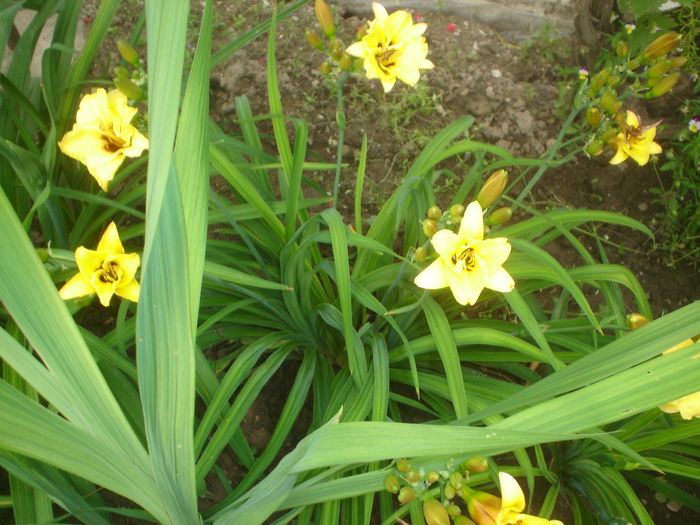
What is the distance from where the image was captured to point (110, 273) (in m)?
0.89

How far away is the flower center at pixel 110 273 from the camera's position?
0.88 m

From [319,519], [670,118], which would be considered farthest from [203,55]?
[670,118]

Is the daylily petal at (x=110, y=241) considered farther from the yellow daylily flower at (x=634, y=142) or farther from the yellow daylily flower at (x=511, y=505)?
the yellow daylily flower at (x=634, y=142)

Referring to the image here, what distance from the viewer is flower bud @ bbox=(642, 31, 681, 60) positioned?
1.09 metres

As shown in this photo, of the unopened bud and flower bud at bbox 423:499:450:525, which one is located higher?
the unopened bud

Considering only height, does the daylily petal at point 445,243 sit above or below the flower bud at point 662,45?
below

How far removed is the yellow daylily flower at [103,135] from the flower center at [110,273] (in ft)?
0.47

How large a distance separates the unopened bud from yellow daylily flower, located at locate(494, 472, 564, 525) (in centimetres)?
87

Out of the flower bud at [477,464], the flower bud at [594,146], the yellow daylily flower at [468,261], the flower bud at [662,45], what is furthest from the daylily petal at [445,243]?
the flower bud at [662,45]

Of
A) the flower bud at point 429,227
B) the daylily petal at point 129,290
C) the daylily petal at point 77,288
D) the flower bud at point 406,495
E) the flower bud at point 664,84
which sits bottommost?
the flower bud at point 406,495

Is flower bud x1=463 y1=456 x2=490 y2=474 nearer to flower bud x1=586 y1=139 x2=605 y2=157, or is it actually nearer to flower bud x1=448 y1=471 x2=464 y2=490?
flower bud x1=448 y1=471 x2=464 y2=490

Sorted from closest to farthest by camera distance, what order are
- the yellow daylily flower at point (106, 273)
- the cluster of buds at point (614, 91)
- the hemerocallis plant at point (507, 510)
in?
the hemerocallis plant at point (507, 510), the yellow daylily flower at point (106, 273), the cluster of buds at point (614, 91)

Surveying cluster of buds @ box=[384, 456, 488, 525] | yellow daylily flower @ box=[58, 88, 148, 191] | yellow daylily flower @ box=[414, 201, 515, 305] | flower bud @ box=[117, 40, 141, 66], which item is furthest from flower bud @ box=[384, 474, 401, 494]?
flower bud @ box=[117, 40, 141, 66]

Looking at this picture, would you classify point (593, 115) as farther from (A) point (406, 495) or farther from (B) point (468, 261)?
(A) point (406, 495)
